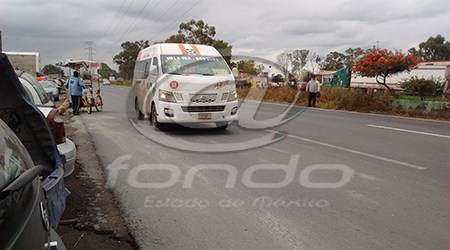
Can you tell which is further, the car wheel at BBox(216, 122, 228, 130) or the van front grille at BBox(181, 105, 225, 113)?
the car wheel at BBox(216, 122, 228, 130)

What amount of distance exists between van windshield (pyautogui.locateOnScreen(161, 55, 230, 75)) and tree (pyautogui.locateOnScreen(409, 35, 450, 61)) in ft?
252

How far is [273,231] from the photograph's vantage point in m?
3.84

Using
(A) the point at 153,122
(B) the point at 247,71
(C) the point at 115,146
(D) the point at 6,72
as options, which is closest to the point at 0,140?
(D) the point at 6,72

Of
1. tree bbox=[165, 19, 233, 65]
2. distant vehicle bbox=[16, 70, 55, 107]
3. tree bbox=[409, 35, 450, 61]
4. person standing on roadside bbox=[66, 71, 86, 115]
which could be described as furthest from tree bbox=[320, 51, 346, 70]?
distant vehicle bbox=[16, 70, 55, 107]

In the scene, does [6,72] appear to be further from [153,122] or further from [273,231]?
[153,122]

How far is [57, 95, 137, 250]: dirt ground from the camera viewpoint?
3658mm

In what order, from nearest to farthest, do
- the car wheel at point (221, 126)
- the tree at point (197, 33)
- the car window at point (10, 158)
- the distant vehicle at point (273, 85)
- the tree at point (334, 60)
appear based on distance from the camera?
the car window at point (10, 158)
the car wheel at point (221, 126)
the distant vehicle at point (273, 85)
the tree at point (197, 33)
the tree at point (334, 60)

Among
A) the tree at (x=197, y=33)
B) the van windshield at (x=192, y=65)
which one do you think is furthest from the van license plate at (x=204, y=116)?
the tree at (x=197, y=33)

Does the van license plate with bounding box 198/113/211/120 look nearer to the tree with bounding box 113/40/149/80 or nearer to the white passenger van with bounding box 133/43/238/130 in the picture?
the white passenger van with bounding box 133/43/238/130

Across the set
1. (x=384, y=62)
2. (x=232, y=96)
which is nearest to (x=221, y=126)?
(x=232, y=96)

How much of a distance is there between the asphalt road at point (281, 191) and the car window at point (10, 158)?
71.0 inches

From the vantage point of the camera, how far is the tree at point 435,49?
7662 centimetres

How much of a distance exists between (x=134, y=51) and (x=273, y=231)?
96258 millimetres

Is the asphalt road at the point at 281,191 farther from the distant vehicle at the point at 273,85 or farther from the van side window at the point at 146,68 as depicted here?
the distant vehicle at the point at 273,85
